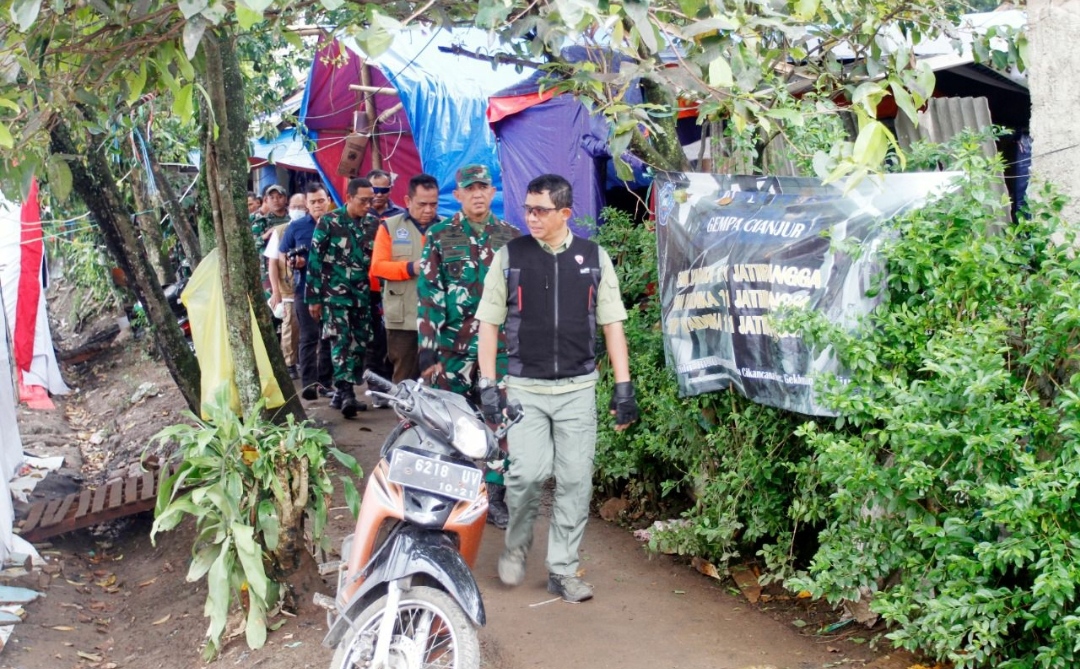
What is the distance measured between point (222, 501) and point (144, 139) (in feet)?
19.0

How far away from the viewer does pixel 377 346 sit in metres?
9.05

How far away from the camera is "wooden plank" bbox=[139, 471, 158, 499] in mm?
6965

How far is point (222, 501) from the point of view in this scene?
175 inches

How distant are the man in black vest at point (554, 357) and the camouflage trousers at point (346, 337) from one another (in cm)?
394

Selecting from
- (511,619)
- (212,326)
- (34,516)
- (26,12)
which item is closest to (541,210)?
(511,619)

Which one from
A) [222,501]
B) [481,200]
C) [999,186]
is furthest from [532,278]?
[999,186]

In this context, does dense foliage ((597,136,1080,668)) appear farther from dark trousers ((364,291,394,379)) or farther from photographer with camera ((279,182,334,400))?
photographer with camera ((279,182,334,400))

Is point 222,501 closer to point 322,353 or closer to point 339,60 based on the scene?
point 322,353

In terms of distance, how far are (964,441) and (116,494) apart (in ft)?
18.6

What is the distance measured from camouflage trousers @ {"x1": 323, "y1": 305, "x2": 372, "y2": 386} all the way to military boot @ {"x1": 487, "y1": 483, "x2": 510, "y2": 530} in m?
2.95

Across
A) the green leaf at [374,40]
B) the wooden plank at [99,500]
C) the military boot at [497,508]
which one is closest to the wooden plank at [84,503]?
the wooden plank at [99,500]

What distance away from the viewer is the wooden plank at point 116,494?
686 cm

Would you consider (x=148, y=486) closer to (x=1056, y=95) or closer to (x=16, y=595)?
(x=16, y=595)

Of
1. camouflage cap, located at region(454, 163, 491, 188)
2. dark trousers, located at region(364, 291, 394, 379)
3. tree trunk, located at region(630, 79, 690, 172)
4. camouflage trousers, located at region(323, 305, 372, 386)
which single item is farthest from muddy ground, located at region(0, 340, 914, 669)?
tree trunk, located at region(630, 79, 690, 172)
